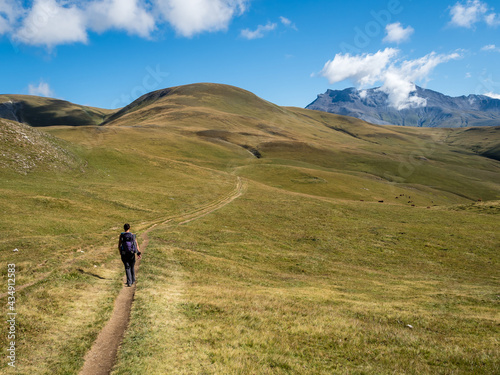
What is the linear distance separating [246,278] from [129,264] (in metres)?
10.1

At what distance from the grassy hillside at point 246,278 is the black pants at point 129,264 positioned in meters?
0.90

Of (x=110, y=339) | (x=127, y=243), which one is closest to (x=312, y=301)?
(x=110, y=339)

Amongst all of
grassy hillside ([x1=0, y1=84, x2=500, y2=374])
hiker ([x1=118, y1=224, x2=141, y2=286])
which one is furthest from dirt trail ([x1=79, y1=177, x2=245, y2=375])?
hiker ([x1=118, y1=224, x2=141, y2=286])

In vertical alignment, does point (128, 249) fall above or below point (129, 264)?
above

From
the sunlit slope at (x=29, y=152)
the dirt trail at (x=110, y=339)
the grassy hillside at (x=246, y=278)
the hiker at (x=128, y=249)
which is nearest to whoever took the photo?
the dirt trail at (x=110, y=339)

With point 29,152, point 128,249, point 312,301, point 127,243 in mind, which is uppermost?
point 29,152

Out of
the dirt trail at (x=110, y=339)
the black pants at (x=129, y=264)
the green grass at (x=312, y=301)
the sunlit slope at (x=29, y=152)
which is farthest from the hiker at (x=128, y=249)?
the sunlit slope at (x=29, y=152)

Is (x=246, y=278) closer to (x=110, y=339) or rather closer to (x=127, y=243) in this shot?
(x=127, y=243)

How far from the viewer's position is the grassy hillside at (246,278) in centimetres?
1212

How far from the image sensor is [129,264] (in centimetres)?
Result: 1908

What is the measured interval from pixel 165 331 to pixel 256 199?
Answer: 50.2 metres

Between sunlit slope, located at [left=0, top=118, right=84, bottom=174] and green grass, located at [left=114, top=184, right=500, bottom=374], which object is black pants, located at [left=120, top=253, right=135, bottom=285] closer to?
green grass, located at [left=114, top=184, right=500, bottom=374]

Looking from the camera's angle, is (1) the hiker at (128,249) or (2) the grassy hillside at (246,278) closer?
(2) the grassy hillside at (246,278)

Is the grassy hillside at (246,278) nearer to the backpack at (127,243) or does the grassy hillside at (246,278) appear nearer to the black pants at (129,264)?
the black pants at (129,264)
